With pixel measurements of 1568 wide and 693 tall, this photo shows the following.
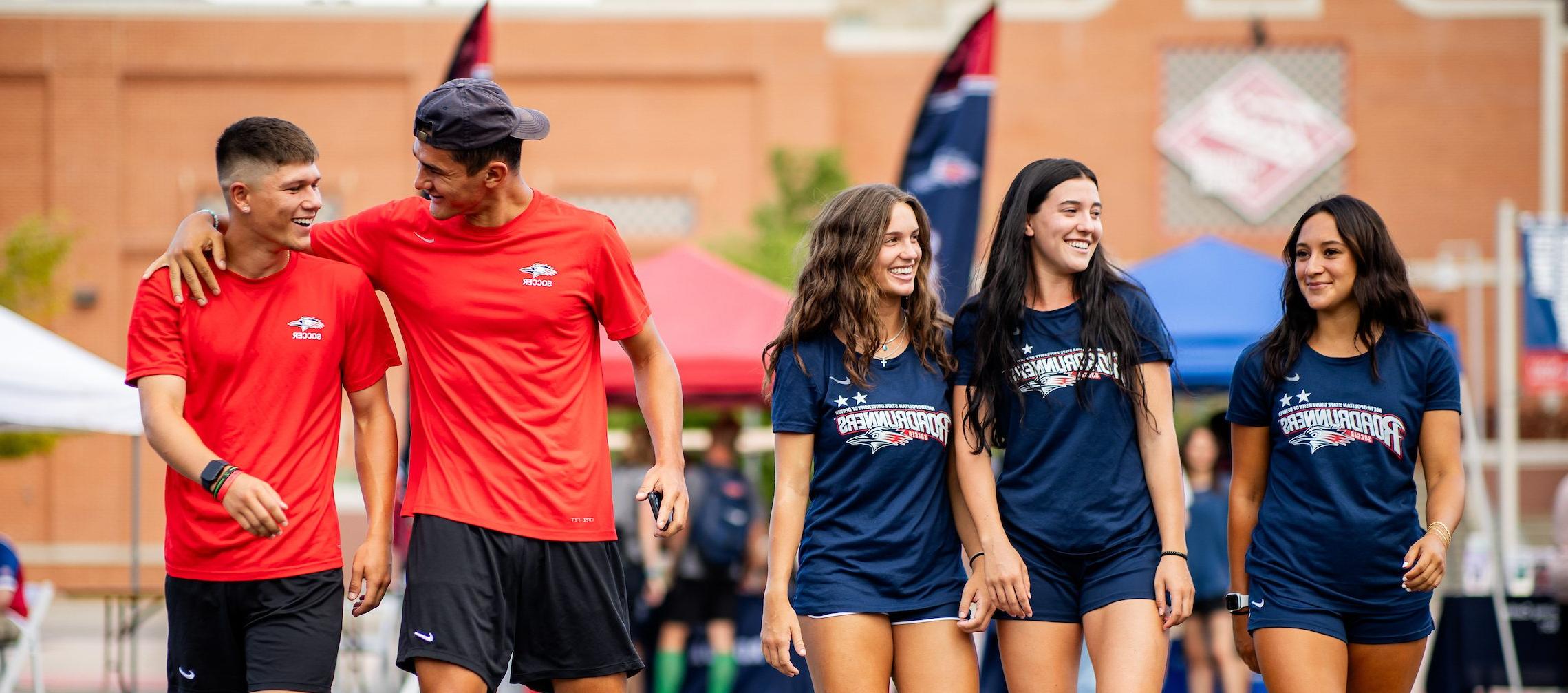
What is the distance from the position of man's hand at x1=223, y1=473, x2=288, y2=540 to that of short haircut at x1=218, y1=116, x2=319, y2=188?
879mm

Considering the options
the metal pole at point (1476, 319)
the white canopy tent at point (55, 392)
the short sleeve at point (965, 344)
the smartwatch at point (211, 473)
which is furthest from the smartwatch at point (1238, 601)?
the metal pole at point (1476, 319)

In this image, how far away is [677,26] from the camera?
26.3 metres

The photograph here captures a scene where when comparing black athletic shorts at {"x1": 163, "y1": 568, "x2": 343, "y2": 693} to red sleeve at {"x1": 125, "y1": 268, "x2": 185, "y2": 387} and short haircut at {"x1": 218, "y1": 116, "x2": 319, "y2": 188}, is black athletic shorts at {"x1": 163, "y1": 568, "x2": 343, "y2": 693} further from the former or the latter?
short haircut at {"x1": 218, "y1": 116, "x2": 319, "y2": 188}

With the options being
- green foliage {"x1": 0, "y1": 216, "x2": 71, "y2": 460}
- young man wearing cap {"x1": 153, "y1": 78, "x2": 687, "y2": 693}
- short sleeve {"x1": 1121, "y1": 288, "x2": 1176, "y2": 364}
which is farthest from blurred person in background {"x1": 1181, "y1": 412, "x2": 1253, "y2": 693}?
green foliage {"x1": 0, "y1": 216, "x2": 71, "y2": 460}

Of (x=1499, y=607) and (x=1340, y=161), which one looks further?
(x=1340, y=161)

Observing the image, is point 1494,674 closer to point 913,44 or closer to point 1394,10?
point 913,44

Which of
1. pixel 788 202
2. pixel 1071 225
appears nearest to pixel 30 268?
pixel 788 202

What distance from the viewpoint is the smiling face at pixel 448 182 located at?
388cm

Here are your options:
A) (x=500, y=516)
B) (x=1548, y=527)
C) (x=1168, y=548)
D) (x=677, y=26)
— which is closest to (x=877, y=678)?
(x=1168, y=548)

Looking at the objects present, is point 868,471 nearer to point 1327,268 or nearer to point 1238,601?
point 1238,601

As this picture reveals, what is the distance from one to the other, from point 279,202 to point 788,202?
20.3 m

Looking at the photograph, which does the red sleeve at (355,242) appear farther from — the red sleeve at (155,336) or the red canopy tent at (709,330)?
the red canopy tent at (709,330)

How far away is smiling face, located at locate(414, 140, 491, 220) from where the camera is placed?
153 inches

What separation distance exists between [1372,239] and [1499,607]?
12.5ft
